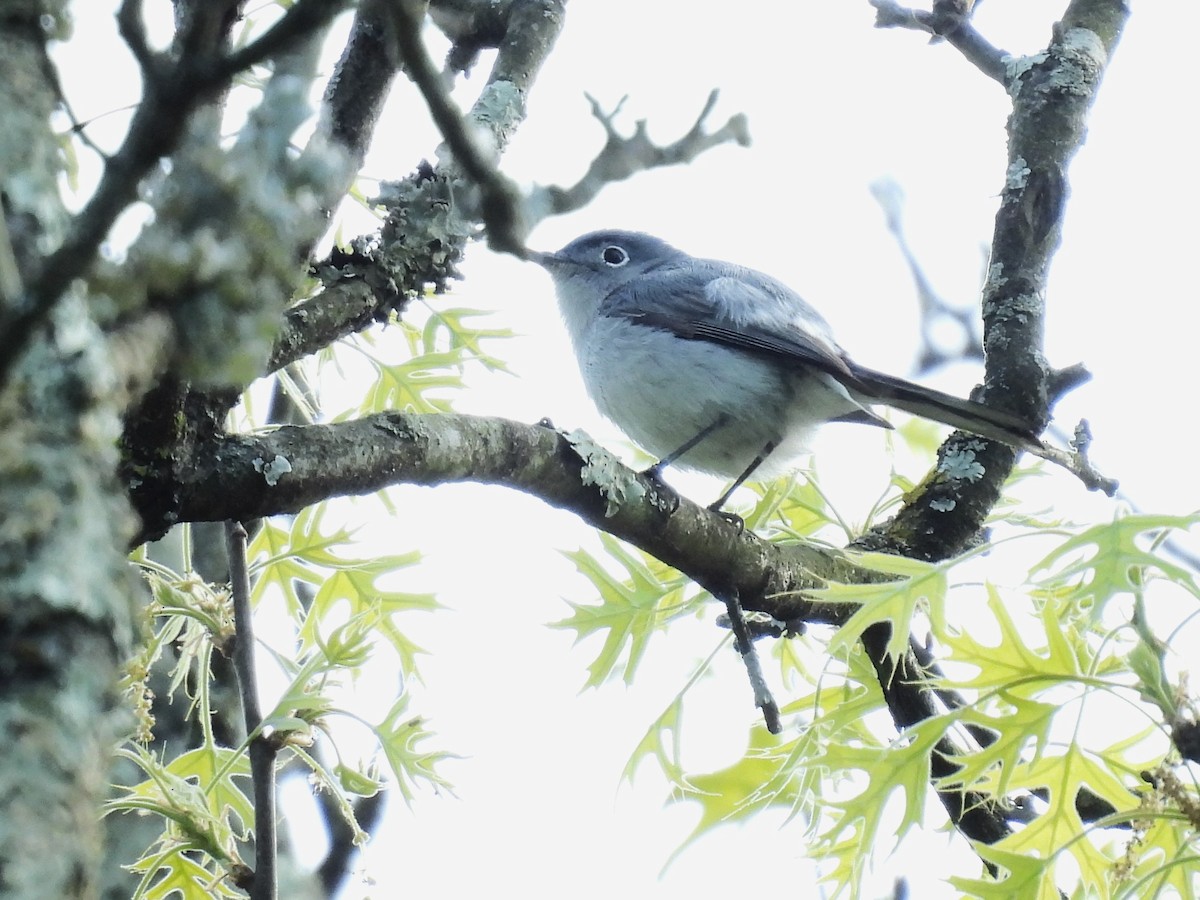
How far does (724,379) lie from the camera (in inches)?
130

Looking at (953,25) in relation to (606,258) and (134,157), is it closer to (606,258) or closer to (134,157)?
(606,258)

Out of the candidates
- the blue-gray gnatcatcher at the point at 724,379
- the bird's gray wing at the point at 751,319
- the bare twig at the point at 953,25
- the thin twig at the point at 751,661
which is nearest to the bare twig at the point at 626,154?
the thin twig at the point at 751,661

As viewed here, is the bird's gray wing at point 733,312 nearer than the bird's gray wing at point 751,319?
No

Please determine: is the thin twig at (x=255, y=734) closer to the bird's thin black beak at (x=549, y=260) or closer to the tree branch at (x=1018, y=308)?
the tree branch at (x=1018, y=308)

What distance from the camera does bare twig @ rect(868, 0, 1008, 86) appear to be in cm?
304

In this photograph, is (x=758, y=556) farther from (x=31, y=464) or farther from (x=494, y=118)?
(x=31, y=464)

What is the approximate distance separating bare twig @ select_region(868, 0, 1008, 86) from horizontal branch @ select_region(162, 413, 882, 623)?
1.49 meters

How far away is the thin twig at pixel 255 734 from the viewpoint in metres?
1.47

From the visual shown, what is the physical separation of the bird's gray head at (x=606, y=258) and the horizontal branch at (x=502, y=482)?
6.20 feet

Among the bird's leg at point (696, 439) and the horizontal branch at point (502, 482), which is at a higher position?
the bird's leg at point (696, 439)

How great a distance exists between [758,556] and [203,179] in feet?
5.21

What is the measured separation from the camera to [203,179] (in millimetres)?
636

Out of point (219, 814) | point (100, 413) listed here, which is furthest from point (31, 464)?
point (219, 814)

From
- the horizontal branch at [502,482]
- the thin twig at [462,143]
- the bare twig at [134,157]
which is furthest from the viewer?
the horizontal branch at [502,482]
